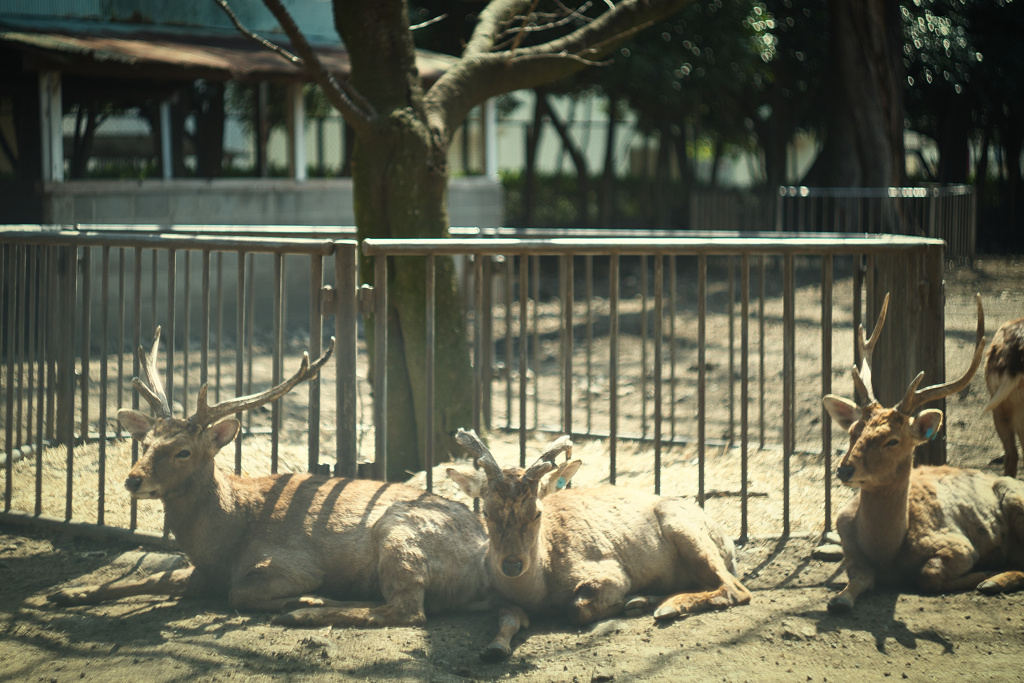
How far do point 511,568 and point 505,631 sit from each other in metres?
0.31

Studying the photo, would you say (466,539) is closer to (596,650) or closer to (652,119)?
Result: (596,650)

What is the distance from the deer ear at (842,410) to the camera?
4953 mm

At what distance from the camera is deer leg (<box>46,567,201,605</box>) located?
15.5 feet

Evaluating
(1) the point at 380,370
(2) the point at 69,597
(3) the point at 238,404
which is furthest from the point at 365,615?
(2) the point at 69,597

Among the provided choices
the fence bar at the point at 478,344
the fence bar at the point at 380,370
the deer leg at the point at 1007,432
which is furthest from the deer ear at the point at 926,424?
the fence bar at the point at 380,370

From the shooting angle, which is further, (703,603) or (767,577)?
(767,577)

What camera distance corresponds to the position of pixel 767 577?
198 inches

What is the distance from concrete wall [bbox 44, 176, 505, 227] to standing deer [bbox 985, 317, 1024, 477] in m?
10.7

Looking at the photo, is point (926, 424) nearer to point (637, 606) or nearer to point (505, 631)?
point (637, 606)

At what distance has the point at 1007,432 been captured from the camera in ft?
19.4

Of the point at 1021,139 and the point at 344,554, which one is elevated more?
the point at 1021,139

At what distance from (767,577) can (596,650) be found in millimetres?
1231

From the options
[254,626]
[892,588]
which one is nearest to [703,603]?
[892,588]

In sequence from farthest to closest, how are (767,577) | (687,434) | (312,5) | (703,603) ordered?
(312,5), (687,434), (767,577), (703,603)
